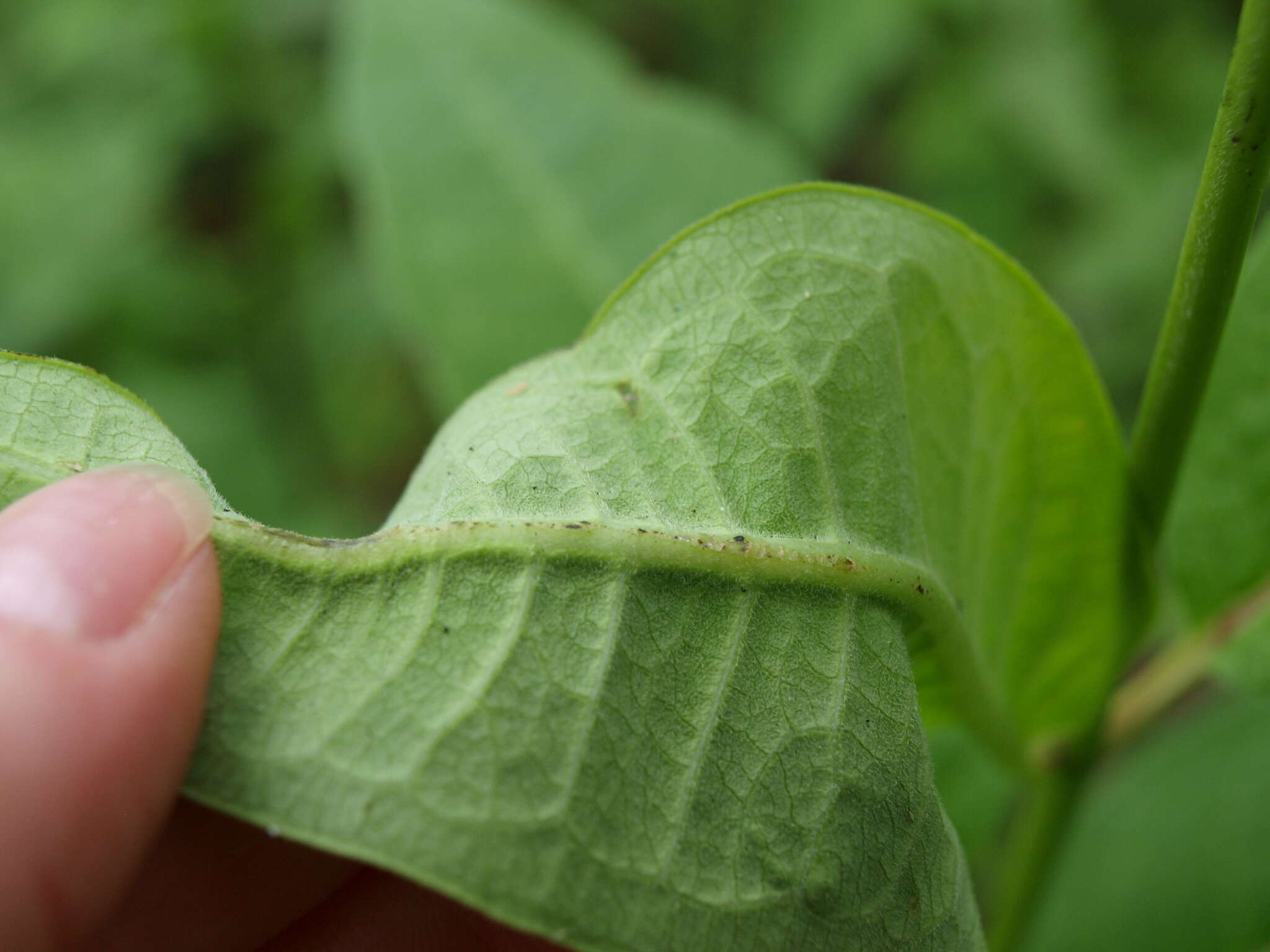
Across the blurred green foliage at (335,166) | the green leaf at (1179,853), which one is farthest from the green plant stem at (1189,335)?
the blurred green foliage at (335,166)

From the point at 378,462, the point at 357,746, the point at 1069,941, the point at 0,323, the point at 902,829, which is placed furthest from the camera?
the point at 378,462

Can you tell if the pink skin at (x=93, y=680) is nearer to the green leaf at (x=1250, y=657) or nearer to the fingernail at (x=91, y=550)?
the fingernail at (x=91, y=550)

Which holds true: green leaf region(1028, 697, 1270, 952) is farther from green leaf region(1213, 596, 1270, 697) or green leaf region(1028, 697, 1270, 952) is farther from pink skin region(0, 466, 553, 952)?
pink skin region(0, 466, 553, 952)

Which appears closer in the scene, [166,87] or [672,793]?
[672,793]

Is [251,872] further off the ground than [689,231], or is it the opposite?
[689,231]

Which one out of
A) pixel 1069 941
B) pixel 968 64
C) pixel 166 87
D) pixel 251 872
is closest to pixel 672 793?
pixel 251 872

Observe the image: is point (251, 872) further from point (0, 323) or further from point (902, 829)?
point (0, 323)

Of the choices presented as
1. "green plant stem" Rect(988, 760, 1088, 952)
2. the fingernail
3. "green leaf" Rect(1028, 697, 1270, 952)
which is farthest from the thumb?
"green leaf" Rect(1028, 697, 1270, 952)
